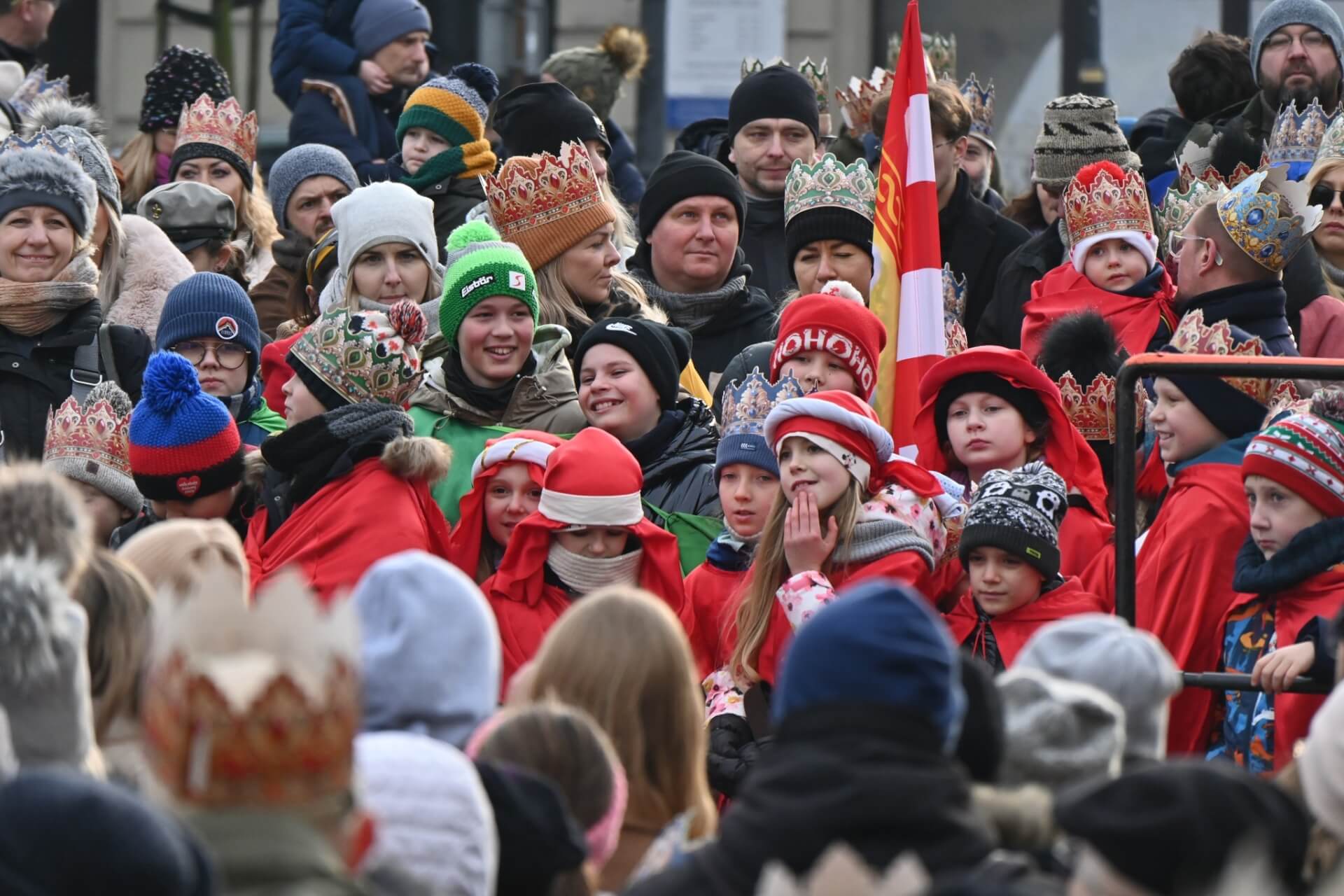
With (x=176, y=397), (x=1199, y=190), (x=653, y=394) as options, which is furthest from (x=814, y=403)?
(x=1199, y=190)

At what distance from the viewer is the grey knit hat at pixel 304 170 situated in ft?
29.3

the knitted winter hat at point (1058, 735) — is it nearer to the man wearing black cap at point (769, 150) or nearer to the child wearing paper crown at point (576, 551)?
the child wearing paper crown at point (576, 551)

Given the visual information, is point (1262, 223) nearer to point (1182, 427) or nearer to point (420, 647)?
point (1182, 427)

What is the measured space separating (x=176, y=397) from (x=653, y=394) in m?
1.31

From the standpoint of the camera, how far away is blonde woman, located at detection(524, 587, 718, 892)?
12.9ft

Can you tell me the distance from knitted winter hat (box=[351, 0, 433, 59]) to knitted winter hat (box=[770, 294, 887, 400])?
417 cm

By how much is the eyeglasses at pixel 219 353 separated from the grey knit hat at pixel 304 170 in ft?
6.49

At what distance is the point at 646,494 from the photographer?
6516mm

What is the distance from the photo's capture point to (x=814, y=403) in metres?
5.96

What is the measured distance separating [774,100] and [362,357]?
295cm

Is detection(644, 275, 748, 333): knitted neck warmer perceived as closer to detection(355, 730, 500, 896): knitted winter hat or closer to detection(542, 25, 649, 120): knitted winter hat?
detection(542, 25, 649, 120): knitted winter hat

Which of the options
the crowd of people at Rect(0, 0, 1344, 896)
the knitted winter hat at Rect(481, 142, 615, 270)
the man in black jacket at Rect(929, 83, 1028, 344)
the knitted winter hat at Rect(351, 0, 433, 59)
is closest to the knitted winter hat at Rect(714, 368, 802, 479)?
the crowd of people at Rect(0, 0, 1344, 896)

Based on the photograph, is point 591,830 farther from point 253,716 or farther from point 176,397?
point 176,397

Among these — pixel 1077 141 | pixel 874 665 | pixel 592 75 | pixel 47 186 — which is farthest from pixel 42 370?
pixel 874 665
